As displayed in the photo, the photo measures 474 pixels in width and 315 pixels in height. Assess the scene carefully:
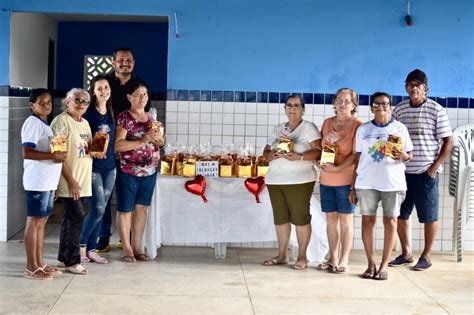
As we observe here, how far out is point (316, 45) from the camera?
7203 mm

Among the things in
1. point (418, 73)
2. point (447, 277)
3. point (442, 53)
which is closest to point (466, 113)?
point (442, 53)

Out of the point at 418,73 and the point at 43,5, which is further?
the point at 43,5

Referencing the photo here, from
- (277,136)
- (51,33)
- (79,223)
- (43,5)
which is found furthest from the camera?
(51,33)

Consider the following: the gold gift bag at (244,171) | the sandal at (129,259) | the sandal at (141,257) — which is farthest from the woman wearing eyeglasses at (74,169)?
the gold gift bag at (244,171)

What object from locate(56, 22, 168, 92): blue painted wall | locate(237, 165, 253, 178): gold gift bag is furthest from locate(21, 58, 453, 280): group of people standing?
locate(56, 22, 168, 92): blue painted wall

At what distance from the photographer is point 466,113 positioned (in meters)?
7.30

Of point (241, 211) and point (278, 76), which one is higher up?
point (278, 76)

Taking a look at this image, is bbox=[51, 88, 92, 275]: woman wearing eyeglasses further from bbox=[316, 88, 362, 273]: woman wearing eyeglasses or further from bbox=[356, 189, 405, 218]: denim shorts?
bbox=[356, 189, 405, 218]: denim shorts

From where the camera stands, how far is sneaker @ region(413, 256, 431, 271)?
256 inches

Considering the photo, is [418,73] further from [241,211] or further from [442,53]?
[241,211]

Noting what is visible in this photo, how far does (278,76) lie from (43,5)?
222cm

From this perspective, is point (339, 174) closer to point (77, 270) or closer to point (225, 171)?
point (225, 171)

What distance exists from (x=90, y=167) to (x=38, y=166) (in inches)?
19.4

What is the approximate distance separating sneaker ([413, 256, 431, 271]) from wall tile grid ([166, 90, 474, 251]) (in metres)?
0.92
